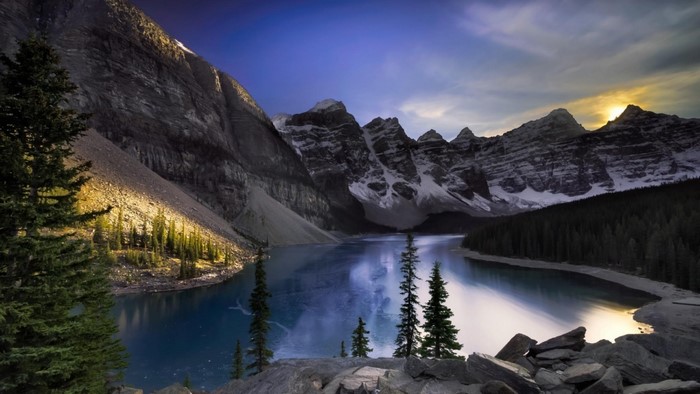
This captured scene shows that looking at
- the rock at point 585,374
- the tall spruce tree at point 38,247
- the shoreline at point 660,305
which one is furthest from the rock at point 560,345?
the tall spruce tree at point 38,247

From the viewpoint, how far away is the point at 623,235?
87.0 metres

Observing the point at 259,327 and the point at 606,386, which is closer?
the point at 606,386

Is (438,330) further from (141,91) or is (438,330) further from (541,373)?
(141,91)

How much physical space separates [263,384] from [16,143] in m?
10.5

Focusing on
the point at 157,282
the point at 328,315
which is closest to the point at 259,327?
the point at 328,315

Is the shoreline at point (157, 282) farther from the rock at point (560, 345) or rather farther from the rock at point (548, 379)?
the rock at point (548, 379)

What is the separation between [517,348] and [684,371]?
14.7 feet

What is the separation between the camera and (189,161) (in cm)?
15738

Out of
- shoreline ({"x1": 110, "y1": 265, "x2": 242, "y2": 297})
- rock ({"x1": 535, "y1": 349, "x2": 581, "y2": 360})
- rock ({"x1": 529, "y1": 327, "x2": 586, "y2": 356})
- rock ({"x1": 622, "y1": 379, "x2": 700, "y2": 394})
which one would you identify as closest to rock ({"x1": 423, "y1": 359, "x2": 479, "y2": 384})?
rock ({"x1": 535, "y1": 349, "x2": 581, "y2": 360})

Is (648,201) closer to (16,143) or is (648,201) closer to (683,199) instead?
(683,199)

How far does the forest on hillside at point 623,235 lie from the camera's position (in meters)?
69.1

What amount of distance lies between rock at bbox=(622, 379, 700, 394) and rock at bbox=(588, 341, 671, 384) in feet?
3.09

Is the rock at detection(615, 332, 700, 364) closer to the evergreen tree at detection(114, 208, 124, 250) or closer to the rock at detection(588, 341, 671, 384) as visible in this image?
the rock at detection(588, 341, 671, 384)

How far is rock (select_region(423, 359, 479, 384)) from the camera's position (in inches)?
400
